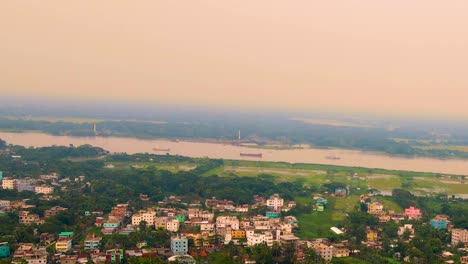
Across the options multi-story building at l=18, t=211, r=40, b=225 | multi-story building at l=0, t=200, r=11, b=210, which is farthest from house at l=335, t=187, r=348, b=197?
multi-story building at l=0, t=200, r=11, b=210

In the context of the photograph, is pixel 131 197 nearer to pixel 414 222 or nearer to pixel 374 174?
pixel 414 222

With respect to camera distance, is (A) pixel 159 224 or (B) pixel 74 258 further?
(A) pixel 159 224

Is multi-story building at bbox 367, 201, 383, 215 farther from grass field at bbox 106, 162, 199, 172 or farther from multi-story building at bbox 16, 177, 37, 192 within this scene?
multi-story building at bbox 16, 177, 37, 192

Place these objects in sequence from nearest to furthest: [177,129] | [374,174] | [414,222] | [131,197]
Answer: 1. [414,222]
2. [131,197]
3. [374,174]
4. [177,129]

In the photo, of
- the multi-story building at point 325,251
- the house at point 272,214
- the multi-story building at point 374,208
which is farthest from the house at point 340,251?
the multi-story building at point 374,208

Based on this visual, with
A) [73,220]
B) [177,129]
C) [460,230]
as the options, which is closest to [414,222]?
[460,230]

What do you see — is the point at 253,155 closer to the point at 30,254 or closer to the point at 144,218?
the point at 144,218

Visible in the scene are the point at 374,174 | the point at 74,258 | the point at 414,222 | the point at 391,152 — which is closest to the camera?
the point at 74,258
